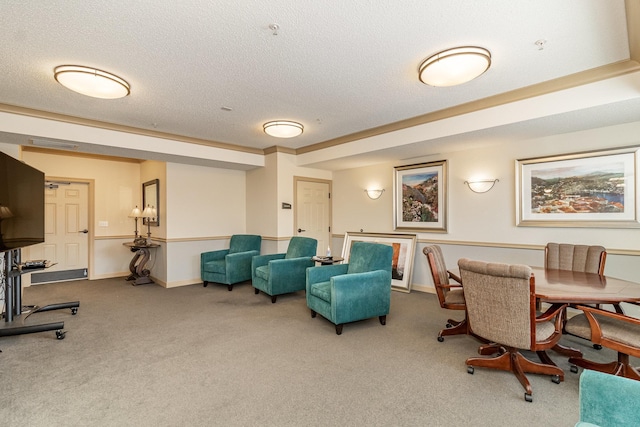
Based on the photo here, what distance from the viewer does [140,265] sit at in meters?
5.88

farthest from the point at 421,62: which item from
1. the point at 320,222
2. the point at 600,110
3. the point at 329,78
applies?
the point at 320,222

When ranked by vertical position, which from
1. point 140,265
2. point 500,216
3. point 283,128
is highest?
point 283,128

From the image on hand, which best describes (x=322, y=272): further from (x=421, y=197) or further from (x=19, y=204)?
(x=19, y=204)

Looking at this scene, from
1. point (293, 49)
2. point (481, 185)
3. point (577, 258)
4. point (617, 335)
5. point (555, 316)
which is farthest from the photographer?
point (481, 185)

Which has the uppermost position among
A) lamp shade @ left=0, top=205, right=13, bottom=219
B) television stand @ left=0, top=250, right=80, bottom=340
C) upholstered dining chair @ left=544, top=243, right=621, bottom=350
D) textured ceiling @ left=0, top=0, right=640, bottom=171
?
textured ceiling @ left=0, top=0, right=640, bottom=171

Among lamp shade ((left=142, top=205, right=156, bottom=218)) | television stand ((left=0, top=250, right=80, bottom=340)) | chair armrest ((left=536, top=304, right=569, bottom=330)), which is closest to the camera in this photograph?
chair armrest ((left=536, top=304, right=569, bottom=330))

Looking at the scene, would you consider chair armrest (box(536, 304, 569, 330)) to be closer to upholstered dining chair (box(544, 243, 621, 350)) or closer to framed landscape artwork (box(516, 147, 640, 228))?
upholstered dining chair (box(544, 243, 621, 350))

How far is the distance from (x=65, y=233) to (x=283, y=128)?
5179mm

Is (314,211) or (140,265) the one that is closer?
(140,265)

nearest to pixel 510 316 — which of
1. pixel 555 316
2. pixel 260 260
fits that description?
pixel 555 316

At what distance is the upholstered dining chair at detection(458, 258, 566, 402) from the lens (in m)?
2.13

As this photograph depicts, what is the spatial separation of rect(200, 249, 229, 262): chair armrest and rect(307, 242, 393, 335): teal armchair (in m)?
2.62

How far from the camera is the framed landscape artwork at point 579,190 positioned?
11.2 ft

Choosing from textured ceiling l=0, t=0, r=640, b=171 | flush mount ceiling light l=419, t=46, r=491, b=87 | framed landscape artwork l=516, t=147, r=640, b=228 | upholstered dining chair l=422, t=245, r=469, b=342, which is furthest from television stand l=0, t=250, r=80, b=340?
framed landscape artwork l=516, t=147, r=640, b=228
